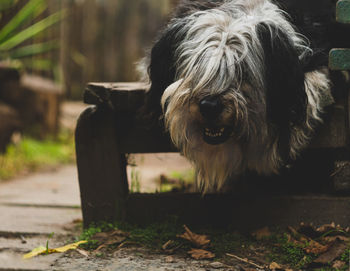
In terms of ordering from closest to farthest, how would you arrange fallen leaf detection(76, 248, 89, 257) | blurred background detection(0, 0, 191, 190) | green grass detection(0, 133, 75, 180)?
fallen leaf detection(76, 248, 89, 257)
green grass detection(0, 133, 75, 180)
blurred background detection(0, 0, 191, 190)

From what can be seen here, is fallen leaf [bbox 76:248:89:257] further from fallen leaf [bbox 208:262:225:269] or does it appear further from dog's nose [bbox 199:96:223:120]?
dog's nose [bbox 199:96:223:120]

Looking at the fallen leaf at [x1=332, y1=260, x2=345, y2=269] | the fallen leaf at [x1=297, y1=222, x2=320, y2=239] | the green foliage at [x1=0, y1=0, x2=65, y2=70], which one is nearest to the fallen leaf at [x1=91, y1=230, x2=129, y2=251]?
the fallen leaf at [x1=297, y1=222, x2=320, y2=239]

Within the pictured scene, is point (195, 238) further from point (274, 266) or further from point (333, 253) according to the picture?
point (333, 253)

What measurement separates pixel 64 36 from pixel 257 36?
18.6 ft

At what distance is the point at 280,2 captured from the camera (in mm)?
2611

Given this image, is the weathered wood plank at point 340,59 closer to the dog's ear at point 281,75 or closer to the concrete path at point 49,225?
A: the dog's ear at point 281,75

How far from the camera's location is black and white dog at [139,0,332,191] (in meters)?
2.27

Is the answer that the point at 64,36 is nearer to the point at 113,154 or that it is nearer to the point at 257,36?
the point at 113,154

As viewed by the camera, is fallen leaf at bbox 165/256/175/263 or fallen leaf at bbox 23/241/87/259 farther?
fallen leaf at bbox 23/241/87/259

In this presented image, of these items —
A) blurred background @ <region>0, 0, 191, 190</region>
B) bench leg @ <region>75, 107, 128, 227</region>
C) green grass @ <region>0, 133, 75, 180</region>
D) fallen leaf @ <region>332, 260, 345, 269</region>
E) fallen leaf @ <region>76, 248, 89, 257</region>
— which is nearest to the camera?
fallen leaf @ <region>332, 260, 345, 269</region>

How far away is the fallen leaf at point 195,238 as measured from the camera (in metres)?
2.48

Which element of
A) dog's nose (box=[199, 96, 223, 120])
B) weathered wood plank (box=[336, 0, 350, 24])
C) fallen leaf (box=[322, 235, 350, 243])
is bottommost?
fallen leaf (box=[322, 235, 350, 243])

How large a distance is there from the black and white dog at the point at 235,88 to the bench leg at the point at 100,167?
12.9 inches

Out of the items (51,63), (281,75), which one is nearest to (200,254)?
(281,75)
